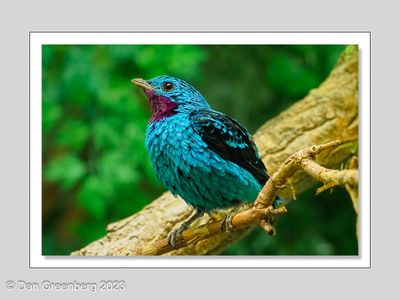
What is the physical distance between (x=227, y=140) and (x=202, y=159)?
0.24 m

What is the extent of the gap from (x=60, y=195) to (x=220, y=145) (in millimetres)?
2570

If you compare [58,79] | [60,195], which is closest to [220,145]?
[58,79]

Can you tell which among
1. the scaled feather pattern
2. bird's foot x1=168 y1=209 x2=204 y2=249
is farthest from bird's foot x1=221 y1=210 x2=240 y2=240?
bird's foot x1=168 y1=209 x2=204 y2=249

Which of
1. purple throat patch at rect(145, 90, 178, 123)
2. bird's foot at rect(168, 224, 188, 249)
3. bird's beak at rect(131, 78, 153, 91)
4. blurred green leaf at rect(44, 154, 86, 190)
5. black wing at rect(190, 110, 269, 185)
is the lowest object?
bird's foot at rect(168, 224, 188, 249)

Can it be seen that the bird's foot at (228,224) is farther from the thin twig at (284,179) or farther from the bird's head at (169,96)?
the bird's head at (169,96)

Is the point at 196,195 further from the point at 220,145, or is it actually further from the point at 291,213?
the point at 291,213

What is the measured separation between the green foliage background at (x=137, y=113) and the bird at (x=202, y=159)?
3.04 feet

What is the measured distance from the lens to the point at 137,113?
6148mm

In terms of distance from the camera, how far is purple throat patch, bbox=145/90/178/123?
5008mm

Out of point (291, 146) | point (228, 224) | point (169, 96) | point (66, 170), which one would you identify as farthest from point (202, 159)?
point (66, 170)

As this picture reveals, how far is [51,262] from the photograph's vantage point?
5316 mm

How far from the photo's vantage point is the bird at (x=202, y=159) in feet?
15.7

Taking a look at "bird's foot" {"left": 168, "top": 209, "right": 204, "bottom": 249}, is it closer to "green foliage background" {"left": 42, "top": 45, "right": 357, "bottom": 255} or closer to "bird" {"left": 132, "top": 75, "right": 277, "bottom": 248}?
"bird" {"left": 132, "top": 75, "right": 277, "bottom": 248}

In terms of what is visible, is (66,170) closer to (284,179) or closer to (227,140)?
(227,140)
